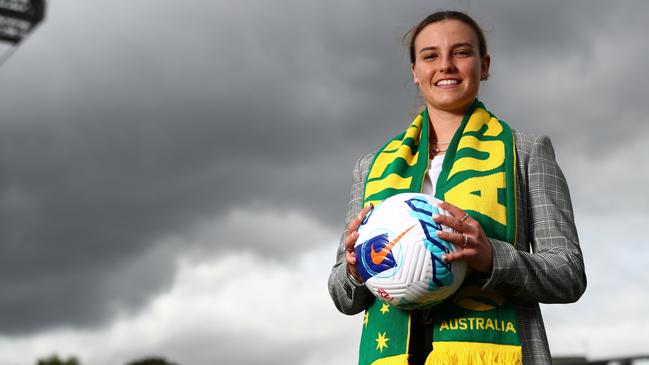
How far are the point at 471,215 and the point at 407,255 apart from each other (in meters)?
0.31

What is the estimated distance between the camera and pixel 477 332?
3.01m

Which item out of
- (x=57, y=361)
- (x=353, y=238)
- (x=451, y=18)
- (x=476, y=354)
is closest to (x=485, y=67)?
(x=451, y=18)

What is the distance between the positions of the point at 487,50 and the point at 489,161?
18.6 inches

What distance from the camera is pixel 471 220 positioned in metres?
2.86

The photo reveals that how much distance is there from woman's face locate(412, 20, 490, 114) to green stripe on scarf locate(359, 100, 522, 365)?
13 centimetres

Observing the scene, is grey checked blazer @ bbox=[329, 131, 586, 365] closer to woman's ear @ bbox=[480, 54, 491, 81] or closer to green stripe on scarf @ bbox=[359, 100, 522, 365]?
green stripe on scarf @ bbox=[359, 100, 522, 365]

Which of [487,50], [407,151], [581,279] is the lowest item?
[581,279]

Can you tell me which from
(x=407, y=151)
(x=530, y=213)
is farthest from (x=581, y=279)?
(x=407, y=151)

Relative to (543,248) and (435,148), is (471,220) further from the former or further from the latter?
(435,148)

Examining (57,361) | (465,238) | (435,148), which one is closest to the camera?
(465,238)

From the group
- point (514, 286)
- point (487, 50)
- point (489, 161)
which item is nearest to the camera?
point (514, 286)

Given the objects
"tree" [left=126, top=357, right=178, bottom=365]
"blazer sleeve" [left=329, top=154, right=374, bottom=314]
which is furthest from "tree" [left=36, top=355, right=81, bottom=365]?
"blazer sleeve" [left=329, top=154, right=374, bottom=314]

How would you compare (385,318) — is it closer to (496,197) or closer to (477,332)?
(477,332)

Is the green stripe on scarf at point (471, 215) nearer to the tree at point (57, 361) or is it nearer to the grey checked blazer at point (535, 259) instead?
the grey checked blazer at point (535, 259)
